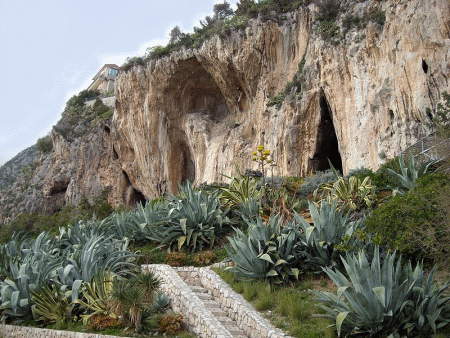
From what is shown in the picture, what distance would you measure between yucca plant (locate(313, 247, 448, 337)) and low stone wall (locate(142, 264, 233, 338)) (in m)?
2.02

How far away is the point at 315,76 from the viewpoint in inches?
860

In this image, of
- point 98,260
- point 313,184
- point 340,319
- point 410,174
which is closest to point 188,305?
point 98,260

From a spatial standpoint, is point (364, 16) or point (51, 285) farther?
point (364, 16)

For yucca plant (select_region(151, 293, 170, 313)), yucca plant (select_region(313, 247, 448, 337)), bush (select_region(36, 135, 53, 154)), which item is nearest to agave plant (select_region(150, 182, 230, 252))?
yucca plant (select_region(151, 293, 170, 313))

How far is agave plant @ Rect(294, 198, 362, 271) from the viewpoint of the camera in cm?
976

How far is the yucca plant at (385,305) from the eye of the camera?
677 centimetres

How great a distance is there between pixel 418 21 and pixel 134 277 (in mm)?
12442

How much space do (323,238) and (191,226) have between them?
4367 millimetres

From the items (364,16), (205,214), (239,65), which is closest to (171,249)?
(205,214)

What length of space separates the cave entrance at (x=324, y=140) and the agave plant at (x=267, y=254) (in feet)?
41.2

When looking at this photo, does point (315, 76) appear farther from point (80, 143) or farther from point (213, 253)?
point (80, 143)

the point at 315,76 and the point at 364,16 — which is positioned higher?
the point at 364,16

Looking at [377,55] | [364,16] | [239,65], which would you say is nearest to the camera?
[377,55]

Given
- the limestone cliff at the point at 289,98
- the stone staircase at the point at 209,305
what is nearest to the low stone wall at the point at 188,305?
the stone staircase at the point at 209,305
